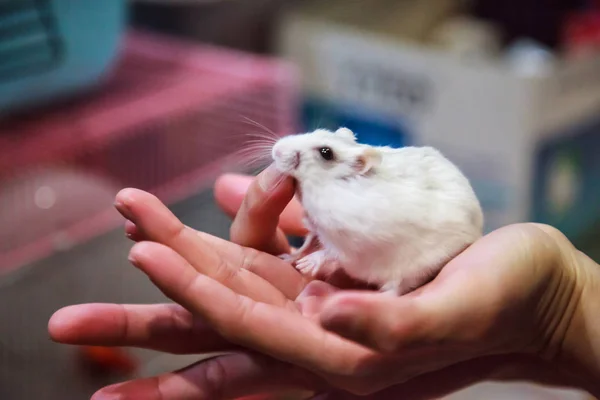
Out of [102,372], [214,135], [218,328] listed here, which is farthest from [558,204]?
[218,328]

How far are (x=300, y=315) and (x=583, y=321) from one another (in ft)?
1.10

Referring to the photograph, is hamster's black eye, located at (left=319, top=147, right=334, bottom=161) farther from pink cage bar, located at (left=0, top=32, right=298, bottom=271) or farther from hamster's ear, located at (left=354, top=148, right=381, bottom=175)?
pink cage bar, located at (left=0, top=32, right=298, bottom=271)

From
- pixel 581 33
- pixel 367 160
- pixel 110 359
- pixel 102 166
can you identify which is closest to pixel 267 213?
pixel 367 160

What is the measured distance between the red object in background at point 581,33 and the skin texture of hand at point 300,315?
4.07 feet

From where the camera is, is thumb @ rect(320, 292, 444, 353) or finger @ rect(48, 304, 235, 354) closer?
thumb @ rect(320, 292, 444, 353)

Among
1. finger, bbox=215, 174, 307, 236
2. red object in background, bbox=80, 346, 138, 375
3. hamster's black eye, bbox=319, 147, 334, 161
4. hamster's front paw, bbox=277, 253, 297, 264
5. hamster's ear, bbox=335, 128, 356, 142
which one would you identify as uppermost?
hamster's ear, bbox=335, 128, 356, 142

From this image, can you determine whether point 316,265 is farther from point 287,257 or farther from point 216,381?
point 216,381

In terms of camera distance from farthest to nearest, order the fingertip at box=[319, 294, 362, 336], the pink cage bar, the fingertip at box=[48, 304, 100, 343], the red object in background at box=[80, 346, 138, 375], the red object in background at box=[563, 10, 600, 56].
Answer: the red object in background at box=[563, 10, 600, 56]
the pink cage bar
the red object in background at box=[80, 346, 138, 375]
the fingertip at box=[48, 304, 100, 343]
the fingertip at box=[319, 294, 362, 336]

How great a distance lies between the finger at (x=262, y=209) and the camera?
0.73 metres

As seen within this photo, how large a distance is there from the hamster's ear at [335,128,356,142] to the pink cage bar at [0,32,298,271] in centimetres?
33

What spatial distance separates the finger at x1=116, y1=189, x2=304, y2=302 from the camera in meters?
0.65

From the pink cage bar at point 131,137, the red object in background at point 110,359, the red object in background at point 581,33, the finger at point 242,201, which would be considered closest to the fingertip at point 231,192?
the finger at point 242,201

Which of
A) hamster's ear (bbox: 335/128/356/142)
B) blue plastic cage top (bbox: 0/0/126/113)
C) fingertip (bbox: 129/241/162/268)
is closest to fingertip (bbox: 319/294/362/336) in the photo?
fingertip (bbox: 129/241/162/268)

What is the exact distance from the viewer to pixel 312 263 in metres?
0.76
